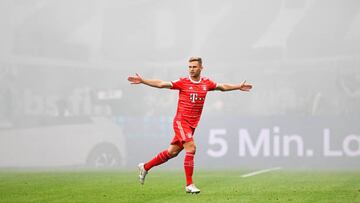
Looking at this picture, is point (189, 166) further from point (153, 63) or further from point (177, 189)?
point (153, 63)

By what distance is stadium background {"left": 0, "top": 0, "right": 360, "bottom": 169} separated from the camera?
97.5 ft

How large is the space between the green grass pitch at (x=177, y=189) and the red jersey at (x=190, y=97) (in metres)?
1.14

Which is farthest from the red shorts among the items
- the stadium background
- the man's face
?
the stadium background

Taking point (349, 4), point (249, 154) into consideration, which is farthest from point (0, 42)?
point (349, 4)

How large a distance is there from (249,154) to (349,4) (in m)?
6.71

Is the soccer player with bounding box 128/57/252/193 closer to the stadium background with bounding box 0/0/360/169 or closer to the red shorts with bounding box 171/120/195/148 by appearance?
the red shorts with bounding box 171/120/195/148

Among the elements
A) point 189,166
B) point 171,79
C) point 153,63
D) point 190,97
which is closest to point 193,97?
point 190,97

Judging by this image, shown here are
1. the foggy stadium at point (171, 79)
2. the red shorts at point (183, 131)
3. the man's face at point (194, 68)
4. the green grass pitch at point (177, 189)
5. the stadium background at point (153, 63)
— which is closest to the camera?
the green grass pitch at point (177, 189)

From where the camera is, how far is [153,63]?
31.2 meters

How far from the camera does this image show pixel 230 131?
93.2ft

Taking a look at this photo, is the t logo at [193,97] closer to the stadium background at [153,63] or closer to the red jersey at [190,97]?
the red jersey at [190,97]

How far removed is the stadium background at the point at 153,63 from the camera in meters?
29.7

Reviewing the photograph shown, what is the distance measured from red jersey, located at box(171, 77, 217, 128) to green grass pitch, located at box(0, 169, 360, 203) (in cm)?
114

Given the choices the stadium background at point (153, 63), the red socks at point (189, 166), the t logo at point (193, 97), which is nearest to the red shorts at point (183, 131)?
the red socks at point (189, 166)
